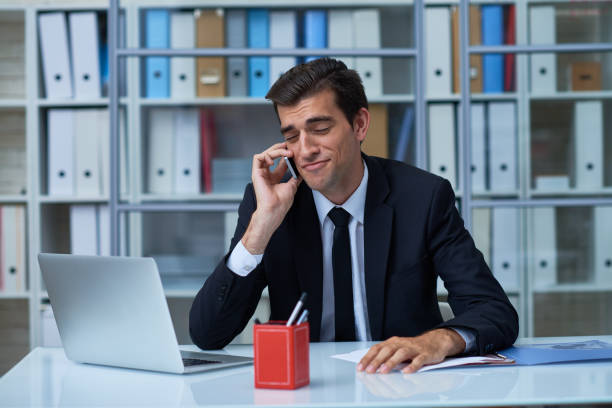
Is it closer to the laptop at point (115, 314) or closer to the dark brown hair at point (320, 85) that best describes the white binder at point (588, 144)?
the dark brown hair at point (320, 85)

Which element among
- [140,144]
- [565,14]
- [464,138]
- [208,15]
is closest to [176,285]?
[140,144]

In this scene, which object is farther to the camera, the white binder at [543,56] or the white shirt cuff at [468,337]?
the white binder at [543,56]

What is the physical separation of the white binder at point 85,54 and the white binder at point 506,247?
1727 millimetres

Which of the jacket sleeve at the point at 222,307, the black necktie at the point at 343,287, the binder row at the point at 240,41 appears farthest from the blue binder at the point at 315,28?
the jacket sleeve at the point at 222,307

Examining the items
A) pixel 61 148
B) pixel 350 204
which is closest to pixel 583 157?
pixel 350 204

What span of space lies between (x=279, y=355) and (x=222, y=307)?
48cm

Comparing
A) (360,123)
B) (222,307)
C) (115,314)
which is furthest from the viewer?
(360,123)

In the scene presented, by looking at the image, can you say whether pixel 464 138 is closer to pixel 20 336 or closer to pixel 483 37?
pixel 483 37

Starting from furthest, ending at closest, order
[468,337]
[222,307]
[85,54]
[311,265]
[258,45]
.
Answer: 1. [85,54]
2. [258,45]
3. [311,265]
4. [222,307]
5. [468,337]

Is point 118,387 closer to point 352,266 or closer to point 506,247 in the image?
point 352,266

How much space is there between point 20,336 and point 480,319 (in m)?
2.47

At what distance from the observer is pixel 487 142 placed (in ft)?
8.92

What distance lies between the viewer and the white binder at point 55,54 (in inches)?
110

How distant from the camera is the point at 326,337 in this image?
1.54m
